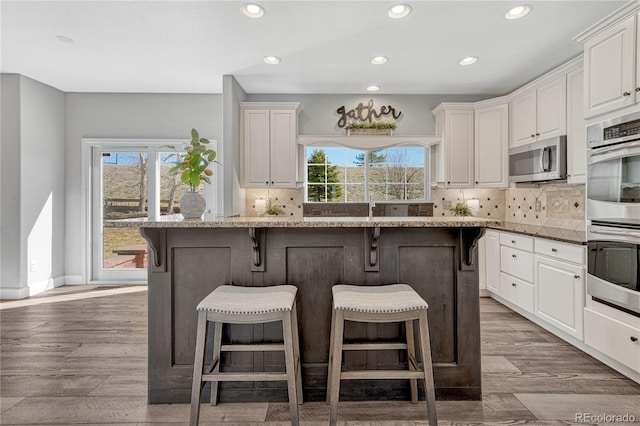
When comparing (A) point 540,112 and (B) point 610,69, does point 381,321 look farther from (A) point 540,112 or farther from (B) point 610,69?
(A) point 540,112

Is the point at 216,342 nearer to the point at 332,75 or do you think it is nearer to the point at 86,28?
the point at 86,28

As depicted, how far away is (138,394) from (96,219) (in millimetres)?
3717

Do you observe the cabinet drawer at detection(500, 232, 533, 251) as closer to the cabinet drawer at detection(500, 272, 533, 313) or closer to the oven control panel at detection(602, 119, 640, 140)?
the cabinet drawer at detection(500, 272, 533, 313)

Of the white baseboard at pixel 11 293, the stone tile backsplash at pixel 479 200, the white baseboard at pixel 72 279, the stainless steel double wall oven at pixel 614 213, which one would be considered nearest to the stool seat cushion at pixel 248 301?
the stainless steel double wall oven at pixel 614 213

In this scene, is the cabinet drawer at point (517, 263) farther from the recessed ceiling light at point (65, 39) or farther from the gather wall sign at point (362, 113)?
the recessed ceiling light at point (65, 39)

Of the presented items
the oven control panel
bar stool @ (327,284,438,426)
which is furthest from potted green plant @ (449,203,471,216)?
bar stool @ (327,284,438,426)

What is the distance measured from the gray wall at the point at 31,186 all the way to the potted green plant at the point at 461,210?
5.31 meters

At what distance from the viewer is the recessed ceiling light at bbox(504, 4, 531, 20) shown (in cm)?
278

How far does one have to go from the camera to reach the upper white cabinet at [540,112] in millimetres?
3535

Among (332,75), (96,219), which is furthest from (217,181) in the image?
(332,75)

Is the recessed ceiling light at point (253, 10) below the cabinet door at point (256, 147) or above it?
above

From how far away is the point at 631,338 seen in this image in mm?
2297

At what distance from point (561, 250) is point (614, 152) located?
88 cm

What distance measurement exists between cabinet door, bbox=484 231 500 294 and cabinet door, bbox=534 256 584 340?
74 centimetres
